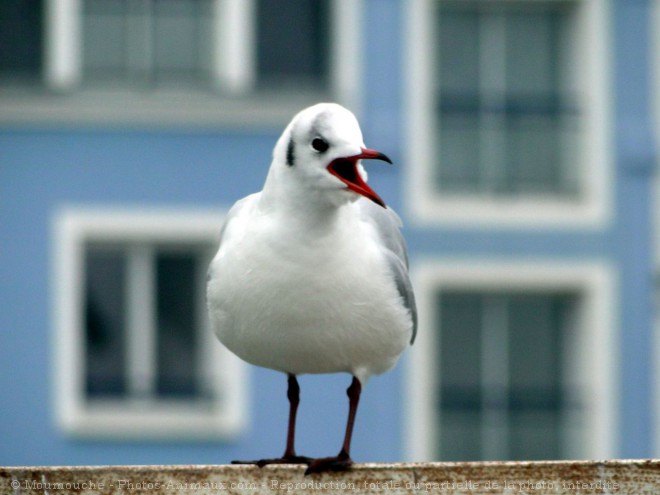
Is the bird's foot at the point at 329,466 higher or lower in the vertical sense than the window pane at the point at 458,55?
lower

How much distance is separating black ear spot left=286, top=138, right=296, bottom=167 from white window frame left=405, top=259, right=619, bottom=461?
10.1m

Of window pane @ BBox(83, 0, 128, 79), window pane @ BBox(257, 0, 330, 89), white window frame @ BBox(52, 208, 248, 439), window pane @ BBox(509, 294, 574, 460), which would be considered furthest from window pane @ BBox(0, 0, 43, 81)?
window pane @ BBox(509, 294, 574, 460)

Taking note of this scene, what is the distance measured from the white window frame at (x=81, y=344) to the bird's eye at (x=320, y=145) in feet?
31.3

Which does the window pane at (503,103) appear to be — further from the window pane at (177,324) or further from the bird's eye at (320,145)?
the bird's eye at (320,145)

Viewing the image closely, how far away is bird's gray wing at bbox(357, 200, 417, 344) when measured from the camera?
4910mm

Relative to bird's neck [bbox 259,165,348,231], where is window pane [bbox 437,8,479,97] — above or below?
below

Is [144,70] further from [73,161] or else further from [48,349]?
[48,349]

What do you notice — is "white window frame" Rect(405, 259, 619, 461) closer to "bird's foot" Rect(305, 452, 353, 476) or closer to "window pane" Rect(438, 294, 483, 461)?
"window pane" Rect(438, 294, 483, 461)

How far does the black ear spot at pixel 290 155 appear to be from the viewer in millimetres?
4555

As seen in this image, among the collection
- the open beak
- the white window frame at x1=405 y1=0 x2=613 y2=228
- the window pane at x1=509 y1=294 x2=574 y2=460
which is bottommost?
the window pane at x1=509 y1=294 x2=574 y2=460

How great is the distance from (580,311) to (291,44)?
3.00 meters

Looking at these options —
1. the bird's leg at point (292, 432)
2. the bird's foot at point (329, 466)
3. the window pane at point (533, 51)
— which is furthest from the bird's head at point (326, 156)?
the window pane at point (533, 51)

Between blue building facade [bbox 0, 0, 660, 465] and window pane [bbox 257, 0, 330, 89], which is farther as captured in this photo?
window pane [bbox 257, 0, 330, 89]

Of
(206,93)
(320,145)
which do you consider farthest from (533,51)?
(320,145)
